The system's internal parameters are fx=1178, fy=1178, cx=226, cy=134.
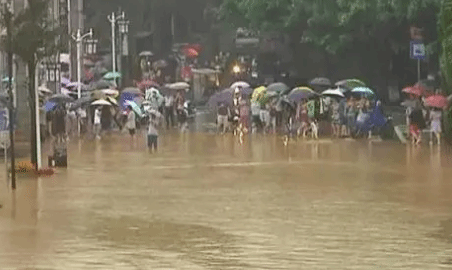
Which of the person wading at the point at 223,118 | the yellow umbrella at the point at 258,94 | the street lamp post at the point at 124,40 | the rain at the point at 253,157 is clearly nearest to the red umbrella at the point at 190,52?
the street lamp post at the point at 124,40

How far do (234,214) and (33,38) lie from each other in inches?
397

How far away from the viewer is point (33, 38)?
26672 millimetres

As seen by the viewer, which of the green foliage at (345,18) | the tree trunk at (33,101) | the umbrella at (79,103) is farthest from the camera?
the umbrella at (79,103)

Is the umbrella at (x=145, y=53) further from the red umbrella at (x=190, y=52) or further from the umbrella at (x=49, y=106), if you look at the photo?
the umbrella at (x=49, y=106)

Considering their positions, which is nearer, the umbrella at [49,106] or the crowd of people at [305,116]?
the crowd of people at [305,116]

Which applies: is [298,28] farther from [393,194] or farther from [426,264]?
[426,264]

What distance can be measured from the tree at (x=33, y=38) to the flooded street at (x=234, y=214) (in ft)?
7.26

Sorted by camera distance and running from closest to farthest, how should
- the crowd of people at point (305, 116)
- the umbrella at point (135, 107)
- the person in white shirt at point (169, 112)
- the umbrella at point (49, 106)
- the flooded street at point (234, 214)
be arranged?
1. the flooded street at point (234, 214)
2. the crowd of people at point (305, 116)
3. the umbrella at point (49, 106)
4. the umbrella at point (135, 107)
5. the person in white shirt at point (169, 112)

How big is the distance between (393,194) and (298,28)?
32622 millimetres

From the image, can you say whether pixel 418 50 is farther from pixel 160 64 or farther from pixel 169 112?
pixel 160 64

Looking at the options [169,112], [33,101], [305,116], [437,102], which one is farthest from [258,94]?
[33,101]

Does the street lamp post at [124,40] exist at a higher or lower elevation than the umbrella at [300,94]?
higher

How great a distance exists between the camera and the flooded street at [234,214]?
1402 centimetres

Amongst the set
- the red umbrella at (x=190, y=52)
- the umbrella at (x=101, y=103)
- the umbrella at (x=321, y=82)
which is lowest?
the umbrella at (x=101, y=103)
